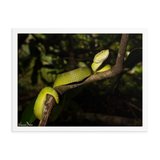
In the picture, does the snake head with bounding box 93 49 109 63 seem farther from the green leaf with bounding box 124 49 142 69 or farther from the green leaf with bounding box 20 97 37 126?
the green leaf with bounding box 20 97 37 126

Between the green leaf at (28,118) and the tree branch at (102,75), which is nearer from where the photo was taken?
the tree branch at (102,75)

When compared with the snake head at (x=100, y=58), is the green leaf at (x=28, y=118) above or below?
below

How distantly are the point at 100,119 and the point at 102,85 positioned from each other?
44cm

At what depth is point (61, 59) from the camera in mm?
1658

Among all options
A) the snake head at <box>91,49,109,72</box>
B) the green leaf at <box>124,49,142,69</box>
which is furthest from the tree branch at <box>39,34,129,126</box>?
the green leaf at <box>124,49,142,69</box>

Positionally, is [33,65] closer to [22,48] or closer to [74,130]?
[22,48]

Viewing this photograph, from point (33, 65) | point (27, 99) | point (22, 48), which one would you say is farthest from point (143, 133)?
point (22, 48)

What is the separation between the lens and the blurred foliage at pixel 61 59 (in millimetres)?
1434

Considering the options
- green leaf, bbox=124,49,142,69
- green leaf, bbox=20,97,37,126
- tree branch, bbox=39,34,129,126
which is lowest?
green leaf, bbox=20,97,37,126

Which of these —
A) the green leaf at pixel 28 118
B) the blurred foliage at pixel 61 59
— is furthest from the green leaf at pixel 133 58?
the green leaf at pixel 28 118

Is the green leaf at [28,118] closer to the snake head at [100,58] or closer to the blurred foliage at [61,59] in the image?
the blurred foliage at [61,59]

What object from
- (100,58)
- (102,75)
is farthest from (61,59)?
(102,75)

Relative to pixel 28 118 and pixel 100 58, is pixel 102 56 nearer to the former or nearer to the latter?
pixel 100 58

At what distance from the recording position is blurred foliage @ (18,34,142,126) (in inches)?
56.4
